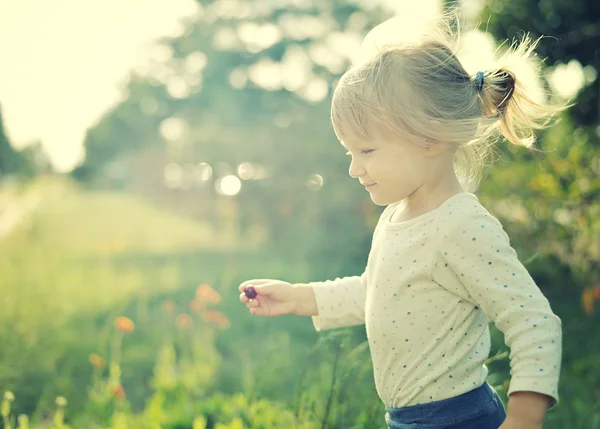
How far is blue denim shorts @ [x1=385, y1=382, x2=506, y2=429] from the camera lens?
1.47 metres

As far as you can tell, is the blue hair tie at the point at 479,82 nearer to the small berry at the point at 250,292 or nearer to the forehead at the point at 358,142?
the forehead at the point at 358,142

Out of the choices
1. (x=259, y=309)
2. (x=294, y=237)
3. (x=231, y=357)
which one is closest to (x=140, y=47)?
(x=294, y=237)

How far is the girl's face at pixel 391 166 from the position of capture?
151cm

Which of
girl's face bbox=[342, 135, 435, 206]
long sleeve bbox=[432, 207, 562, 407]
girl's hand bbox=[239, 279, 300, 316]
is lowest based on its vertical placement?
girl's hand bbox=[239, 279, 300, 316]

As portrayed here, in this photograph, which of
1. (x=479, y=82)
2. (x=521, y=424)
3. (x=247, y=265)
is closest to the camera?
(x=521, y=424)

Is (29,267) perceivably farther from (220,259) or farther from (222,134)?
(222,134)

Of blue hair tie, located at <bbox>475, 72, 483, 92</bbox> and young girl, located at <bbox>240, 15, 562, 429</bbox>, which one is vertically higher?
blue hair tie, located at <bbox>475, 72, 483, 92</bbox>

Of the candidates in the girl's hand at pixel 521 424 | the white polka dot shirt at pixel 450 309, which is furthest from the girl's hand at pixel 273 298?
the girl's hand at pixel 521 424

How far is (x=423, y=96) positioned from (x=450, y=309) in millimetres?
495

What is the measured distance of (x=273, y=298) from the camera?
6.06 ft

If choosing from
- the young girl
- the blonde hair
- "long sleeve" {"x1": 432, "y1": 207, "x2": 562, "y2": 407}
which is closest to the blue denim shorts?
the young girl

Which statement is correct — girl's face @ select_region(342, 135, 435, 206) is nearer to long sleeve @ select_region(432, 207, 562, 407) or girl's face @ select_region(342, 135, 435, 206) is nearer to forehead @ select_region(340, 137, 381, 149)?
forehead @ select_region(340, 137, 381, 149)

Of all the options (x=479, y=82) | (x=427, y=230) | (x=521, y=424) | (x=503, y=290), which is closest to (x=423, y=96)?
(x=479, y=82)

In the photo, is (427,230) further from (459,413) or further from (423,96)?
(459,413)
